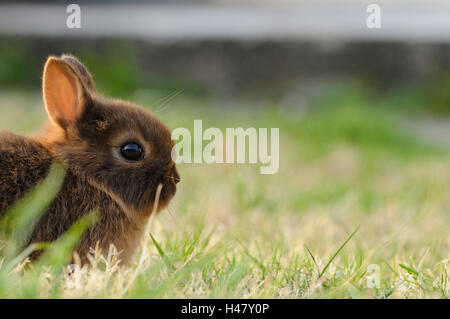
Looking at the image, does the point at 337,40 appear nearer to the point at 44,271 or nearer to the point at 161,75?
the point at 161,75

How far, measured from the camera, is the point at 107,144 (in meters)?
2.52

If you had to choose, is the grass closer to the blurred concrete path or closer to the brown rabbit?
the brown rabbit

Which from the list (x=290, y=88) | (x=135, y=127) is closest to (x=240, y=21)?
(x=290, y=88)

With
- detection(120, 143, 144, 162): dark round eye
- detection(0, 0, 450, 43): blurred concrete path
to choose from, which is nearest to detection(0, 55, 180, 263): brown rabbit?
detection(120, 143, 144, 162): dark round eye

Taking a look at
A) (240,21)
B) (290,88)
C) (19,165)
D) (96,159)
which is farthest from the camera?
(240,21)

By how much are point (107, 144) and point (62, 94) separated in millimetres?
252

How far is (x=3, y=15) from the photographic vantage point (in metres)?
8.70

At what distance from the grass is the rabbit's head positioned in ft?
0.57

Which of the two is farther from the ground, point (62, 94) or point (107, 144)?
point (62, 94)

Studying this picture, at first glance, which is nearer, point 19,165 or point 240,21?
point 19,165

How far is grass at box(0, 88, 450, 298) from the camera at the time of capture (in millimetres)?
2086

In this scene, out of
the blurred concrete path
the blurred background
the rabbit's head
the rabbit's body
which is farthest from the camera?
the blurred concrete path

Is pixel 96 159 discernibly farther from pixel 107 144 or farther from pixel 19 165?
pixel 19 165

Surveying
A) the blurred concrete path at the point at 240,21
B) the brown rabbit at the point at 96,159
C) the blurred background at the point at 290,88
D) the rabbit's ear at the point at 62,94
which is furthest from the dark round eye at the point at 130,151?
the blurred concrete path at the point at 240,21
